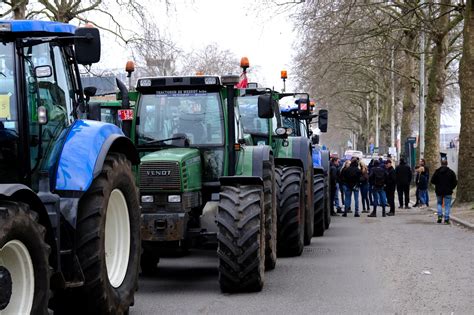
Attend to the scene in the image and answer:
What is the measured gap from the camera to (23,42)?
6.69 m

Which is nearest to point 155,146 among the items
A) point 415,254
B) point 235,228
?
point 235,228

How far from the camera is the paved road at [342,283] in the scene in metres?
8.99

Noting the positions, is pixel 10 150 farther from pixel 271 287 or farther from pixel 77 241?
pixel 271 287

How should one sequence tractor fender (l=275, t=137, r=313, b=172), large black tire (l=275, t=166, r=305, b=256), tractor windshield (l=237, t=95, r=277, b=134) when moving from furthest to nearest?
tractor windshield (l=237, t=95, r=277, b=134)
tractor fender (l=275, t=137, r=313, b=172)
large black tire (l=275, t=166, r=305, b=256)

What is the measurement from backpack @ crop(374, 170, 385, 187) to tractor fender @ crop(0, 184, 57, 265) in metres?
19.9

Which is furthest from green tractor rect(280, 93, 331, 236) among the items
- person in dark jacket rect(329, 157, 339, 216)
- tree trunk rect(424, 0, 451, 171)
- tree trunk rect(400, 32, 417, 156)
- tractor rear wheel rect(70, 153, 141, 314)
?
tree trunk rect(400, 32, 417, 156)

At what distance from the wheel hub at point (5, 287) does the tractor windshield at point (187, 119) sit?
18.2 feet

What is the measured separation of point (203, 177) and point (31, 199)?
514 cm

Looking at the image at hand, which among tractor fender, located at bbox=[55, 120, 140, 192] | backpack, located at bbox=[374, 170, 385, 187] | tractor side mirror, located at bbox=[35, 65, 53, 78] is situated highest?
tractor side mirror, located at bbox=[35, 65, 53, 78]

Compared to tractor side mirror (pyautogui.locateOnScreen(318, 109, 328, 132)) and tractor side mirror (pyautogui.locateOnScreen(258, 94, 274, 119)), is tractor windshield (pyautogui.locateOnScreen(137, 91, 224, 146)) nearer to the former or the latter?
tractor side mirror (pyautogui.locateOnScreen(258, 94, 274, 119))

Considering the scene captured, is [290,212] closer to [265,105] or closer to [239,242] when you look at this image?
[265,105]

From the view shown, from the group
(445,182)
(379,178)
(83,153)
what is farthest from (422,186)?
(83,153)

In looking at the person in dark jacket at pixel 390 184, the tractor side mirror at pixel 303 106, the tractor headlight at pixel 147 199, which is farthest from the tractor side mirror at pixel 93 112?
the person in dark jacket at pixel 390 184

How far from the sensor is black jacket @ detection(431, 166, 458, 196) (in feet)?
66.7
